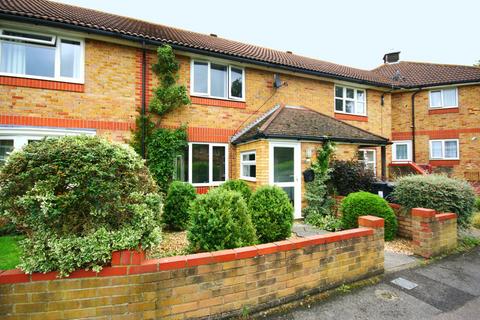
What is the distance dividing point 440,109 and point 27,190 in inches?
730

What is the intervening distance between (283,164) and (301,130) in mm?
1387

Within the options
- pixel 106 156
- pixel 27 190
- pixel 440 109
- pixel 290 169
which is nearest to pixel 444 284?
pixel 290 169

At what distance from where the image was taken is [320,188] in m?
7.55

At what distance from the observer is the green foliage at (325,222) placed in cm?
602

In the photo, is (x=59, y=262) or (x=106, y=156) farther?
(x=106, y=156)

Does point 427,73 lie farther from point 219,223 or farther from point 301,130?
point 219,223

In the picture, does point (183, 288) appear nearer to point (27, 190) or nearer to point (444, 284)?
point (27, 190)

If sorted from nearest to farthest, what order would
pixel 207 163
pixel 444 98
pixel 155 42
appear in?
pixel 155 42
pixel 207 163
pixel 444 98

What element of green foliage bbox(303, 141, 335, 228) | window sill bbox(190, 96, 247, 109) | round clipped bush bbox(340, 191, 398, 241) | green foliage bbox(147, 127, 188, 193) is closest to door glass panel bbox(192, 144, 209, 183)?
green foliage bbox(147, 127, 188, 193)

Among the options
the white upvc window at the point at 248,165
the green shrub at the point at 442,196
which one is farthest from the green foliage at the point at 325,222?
the white upvc window at the point at 248,165

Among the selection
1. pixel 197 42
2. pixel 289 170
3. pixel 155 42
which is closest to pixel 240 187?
pixel 289 170

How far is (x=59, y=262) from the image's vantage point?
219cm

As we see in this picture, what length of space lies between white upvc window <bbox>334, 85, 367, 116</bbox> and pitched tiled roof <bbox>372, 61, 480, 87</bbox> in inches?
141

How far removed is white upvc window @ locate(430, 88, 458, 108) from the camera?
13.6 metres
